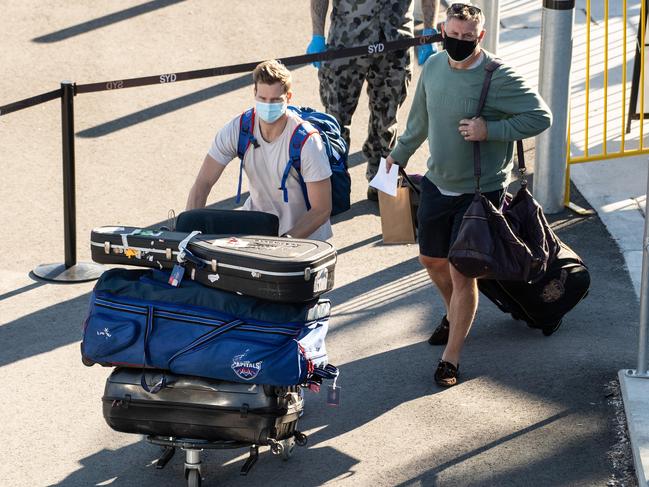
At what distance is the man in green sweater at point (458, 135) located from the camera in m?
→ 5.48

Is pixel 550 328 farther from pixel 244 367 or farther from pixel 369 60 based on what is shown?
pixel 369 60

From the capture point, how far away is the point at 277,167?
5.48 metres

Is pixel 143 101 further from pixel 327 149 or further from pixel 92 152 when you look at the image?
pixel 327 149

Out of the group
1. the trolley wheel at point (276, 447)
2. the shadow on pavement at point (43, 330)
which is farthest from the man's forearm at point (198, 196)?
the shadow on pavement at point (43, 330)

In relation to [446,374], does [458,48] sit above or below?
above

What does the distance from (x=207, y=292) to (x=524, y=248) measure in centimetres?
157

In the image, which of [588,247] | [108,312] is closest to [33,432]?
[108,312]

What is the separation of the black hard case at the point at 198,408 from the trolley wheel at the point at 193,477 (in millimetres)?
186

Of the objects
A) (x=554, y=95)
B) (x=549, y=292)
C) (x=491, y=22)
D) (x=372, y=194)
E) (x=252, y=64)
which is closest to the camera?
(x=549, y=292)

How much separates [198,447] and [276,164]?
1414 millimetres

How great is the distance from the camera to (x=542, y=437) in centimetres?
534

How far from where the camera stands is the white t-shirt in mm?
5398

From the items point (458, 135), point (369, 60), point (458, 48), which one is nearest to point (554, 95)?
point (369, 60)

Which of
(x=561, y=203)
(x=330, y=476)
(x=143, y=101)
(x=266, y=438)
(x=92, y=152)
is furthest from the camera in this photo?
(x=143, y=101)
